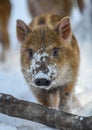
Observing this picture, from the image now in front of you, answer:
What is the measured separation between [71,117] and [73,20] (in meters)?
7.42

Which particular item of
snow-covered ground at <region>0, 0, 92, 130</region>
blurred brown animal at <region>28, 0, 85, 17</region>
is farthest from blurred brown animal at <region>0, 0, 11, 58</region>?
blurred brown animal at <region>28, 0, 85, 17</region>

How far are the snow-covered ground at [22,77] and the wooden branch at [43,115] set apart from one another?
11 centimetres

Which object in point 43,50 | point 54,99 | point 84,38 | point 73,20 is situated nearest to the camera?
point 43,50

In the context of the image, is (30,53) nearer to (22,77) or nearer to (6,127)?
(6,127)

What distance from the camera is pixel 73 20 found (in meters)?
13.1

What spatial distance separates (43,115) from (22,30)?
158 cm

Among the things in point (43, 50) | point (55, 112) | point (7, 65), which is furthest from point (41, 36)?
point (7, 65)

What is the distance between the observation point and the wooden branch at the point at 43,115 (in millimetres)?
5723

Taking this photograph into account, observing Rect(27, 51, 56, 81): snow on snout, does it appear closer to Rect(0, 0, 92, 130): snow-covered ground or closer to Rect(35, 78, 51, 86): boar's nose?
Rect(35, 78, 51, 86): boar's nose

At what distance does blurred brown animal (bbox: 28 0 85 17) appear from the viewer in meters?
12.6

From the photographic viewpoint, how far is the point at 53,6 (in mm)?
12781

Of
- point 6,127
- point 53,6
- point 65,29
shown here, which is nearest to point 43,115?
point 6,127

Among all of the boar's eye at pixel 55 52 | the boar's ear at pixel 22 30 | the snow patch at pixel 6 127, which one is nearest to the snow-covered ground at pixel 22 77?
the snow patch at pixel 6 127

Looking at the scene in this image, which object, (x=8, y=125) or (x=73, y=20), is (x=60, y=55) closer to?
(x=8, y=125)
